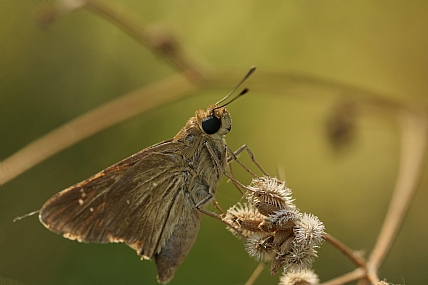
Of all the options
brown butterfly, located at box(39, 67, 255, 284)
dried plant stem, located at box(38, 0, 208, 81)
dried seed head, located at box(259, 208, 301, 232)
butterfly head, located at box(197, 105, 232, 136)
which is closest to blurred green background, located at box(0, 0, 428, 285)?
dried plant stem, located at box(38, 0, 208, 81)

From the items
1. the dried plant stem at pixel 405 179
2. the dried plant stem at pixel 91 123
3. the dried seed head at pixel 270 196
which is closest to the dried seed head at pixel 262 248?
the dried seed head at pixel 270 196

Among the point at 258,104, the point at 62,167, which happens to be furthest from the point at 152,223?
the point at 258,104

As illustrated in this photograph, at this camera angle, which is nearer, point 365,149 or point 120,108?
point 120,108

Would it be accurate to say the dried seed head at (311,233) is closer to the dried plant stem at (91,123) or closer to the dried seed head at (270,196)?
the dried seed head at (270,196)

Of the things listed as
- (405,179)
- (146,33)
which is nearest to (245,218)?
(405,179)

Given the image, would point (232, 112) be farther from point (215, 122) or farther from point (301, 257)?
point (301, 257)

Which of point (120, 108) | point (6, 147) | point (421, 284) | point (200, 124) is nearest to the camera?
point (200, 124)

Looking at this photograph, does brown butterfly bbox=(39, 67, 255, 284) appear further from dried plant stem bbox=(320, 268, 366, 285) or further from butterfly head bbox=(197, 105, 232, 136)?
dried plant stem bbox=(320, 268, 366, 285)

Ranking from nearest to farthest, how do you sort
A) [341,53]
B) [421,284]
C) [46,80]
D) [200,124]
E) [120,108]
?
1. [200,124]
2. [120,108]
3. [421,284]
4. [341,53]
5. [46,80]

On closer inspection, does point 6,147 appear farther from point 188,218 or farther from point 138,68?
point 188,218
